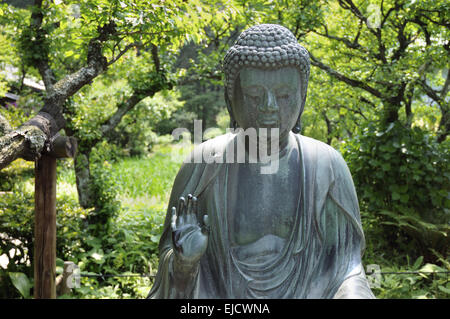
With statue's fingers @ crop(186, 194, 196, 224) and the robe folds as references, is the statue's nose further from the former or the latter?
statue's fingers @ crop(186, 194, 196, 224)

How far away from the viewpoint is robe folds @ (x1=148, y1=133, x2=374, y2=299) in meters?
2.28

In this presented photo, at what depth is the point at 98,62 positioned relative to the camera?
192 inches

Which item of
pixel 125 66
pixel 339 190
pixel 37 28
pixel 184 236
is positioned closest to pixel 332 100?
pixel 125 66

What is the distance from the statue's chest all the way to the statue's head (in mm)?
305

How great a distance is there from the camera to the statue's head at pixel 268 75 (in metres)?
2.16

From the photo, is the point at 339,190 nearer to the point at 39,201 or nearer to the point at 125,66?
the point at 39,201

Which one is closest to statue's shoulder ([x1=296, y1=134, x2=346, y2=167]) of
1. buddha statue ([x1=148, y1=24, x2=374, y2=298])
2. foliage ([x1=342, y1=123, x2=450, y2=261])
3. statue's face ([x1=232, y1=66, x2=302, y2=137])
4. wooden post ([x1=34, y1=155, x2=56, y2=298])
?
buddha statue ([x1=148, y1=24, x2=374, y2=298])

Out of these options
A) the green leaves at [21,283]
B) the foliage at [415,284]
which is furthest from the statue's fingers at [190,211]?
the green leaves at [21,283]

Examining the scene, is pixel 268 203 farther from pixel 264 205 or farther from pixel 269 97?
pixel 269 97

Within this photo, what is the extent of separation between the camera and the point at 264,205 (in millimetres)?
2389

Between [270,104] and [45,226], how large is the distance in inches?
131

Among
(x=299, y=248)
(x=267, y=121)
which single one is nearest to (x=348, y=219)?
(x=299, y=248)

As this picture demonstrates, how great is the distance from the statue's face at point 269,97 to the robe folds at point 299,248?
0.30 metres

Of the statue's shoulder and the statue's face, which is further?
the statue's shoulder
